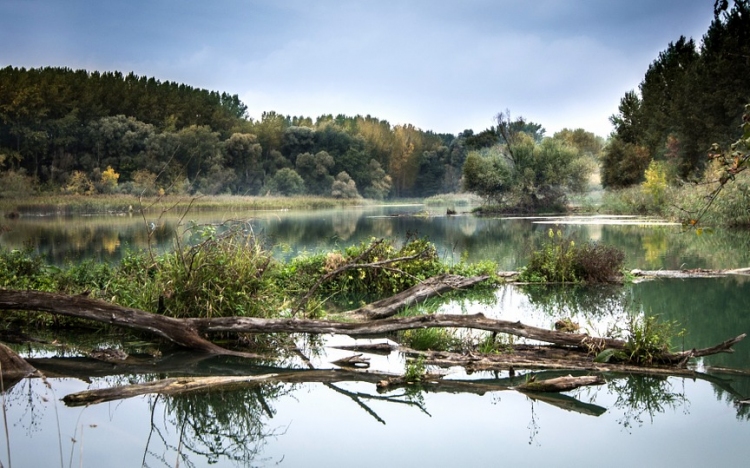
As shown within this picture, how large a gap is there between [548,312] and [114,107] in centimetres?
5618

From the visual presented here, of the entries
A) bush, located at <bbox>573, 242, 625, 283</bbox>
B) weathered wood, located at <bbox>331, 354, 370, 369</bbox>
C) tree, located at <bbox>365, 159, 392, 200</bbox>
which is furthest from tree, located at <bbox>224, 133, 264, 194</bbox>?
weathered wood, located at <bbox>331, 354, 370, 369</bbox>

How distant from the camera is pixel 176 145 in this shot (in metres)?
48.9

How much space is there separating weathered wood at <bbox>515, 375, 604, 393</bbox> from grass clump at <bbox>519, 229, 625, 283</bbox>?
275 inches

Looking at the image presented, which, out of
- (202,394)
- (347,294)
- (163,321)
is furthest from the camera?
(347,294)

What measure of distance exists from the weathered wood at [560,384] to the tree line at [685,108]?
25.3 m

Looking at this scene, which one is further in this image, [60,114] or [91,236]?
[60,114]

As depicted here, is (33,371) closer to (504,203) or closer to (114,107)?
(504,203)

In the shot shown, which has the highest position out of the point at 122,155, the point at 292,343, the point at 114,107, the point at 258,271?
the point at 114,107

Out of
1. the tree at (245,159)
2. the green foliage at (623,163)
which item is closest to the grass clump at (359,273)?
the green foliage at (623,163)

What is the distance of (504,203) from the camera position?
45812 millimetres

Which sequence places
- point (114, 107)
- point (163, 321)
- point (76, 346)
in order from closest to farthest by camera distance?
point (163, 321), point (76, 346), point (114, 107)

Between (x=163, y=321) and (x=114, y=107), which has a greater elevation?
(x=114, y=107)

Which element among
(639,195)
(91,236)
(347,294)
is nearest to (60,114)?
(91,236)

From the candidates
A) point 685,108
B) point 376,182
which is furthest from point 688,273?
point 376,182
